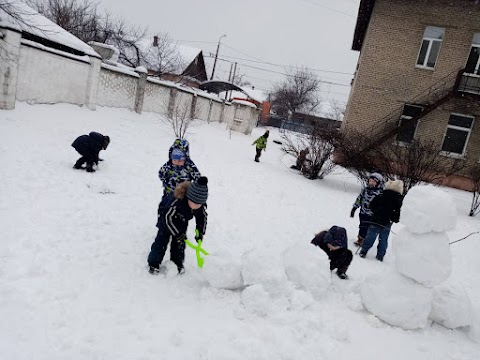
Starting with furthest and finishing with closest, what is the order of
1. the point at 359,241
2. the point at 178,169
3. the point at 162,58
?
the point at 162,58
the point at 359,241
the point at 178,169

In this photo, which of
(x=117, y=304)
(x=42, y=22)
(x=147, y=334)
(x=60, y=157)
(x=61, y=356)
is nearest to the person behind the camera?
(x=61, y=356)

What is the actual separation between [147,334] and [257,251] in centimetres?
132

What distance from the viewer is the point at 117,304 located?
2877 millimetres

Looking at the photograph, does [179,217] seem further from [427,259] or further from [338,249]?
[427,259]

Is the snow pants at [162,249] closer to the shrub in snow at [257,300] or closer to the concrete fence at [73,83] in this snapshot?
the shrub in snow at [257,300]

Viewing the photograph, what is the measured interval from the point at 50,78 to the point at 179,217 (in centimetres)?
909

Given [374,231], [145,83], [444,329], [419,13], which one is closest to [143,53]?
[145,83]

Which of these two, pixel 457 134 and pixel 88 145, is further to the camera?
pixel 457 134

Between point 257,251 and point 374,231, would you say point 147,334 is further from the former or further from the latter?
point 374,231

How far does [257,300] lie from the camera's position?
3.05m

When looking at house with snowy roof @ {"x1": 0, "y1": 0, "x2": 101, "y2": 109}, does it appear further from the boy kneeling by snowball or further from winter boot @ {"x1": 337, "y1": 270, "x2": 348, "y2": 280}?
winter boot @ {"x1": 337, "y1": 270, "x2": 348, "y2": 280}

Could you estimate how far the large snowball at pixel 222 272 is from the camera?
3262 millimetres

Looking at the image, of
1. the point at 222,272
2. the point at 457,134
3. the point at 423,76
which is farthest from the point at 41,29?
the point at 457,134

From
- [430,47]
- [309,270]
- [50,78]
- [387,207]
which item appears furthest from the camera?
[430,47]
